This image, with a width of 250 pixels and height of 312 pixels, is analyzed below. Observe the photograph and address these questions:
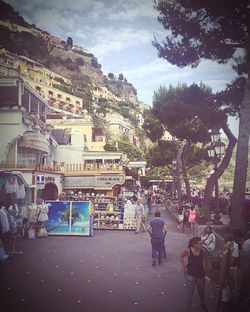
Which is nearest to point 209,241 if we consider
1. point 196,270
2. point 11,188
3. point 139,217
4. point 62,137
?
point 196,270

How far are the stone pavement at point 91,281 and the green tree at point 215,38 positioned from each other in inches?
157

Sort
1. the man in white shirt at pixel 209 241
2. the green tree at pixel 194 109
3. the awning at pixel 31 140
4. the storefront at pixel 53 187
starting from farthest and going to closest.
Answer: the storefront at pixel 53 187 < the green tree at pixel 194 109 < the awning at pixel 31 140 < the man in white shirt at pixel 209 241

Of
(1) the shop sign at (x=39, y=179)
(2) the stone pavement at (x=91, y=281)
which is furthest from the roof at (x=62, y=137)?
(2) the stone pavement at (x=91, y=281)

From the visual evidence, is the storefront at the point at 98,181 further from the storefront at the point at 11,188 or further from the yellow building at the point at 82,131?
the storefront at the point at 11,188

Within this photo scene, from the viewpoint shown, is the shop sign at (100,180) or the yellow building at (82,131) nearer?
the shop sign at (100,180)

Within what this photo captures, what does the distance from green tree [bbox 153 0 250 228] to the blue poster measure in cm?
635

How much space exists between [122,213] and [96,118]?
134ft

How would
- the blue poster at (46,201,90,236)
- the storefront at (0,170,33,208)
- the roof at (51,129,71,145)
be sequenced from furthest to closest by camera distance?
the roof at (51,129,71,145), the blue poster at (46,201,90,236), the storefront at (0,170,33,208)

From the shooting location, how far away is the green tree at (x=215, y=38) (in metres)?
9.02

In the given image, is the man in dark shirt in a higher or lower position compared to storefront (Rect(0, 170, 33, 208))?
lower

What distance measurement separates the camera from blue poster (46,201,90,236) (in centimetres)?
1348

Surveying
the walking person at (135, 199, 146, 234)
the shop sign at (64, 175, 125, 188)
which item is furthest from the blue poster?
the shop sign at (64, 175, 125, 188)

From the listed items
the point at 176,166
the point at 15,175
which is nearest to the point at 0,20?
the point at 15,175

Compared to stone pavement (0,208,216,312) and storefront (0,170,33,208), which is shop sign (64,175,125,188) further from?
stone pavement (0,208,216,312)
